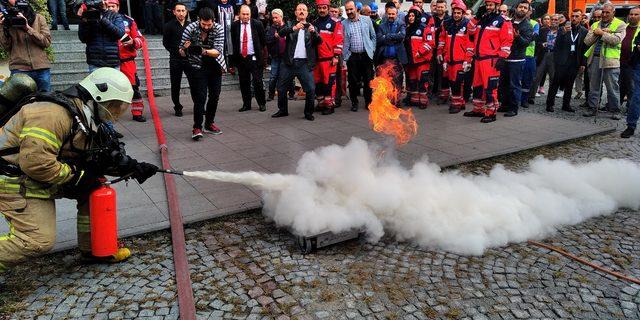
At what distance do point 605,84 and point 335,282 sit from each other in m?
8.76

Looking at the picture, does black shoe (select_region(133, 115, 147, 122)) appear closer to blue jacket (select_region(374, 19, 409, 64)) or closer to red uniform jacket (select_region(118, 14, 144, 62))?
red uniform jacket (select_region(118, 14, 144, 62))

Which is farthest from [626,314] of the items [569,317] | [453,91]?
[453,91]

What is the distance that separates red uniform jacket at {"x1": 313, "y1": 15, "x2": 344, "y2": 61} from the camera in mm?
9093

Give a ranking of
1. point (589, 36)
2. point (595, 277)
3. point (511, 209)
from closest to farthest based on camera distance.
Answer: point (595, 277)
point (511, 209)
point (589, 36)

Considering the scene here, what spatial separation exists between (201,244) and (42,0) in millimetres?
8435

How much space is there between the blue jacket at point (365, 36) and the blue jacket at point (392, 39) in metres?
0.26

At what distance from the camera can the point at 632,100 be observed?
7891 millimetres

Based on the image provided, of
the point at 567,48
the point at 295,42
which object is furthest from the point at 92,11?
the point at 567,48

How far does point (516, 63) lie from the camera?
376 inches

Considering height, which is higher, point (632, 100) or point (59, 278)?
point (632, 100)

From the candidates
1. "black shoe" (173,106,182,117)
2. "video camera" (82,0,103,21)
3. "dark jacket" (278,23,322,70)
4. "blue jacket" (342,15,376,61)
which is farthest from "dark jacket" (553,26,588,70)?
"video camera" (82,0,103,21)

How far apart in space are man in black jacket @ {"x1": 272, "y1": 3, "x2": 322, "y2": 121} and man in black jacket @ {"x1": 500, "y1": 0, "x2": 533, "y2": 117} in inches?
155

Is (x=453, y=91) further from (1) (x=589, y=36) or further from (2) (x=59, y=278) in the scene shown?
(2) (x=59, y=278)

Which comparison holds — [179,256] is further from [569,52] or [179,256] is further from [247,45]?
[569,52]
